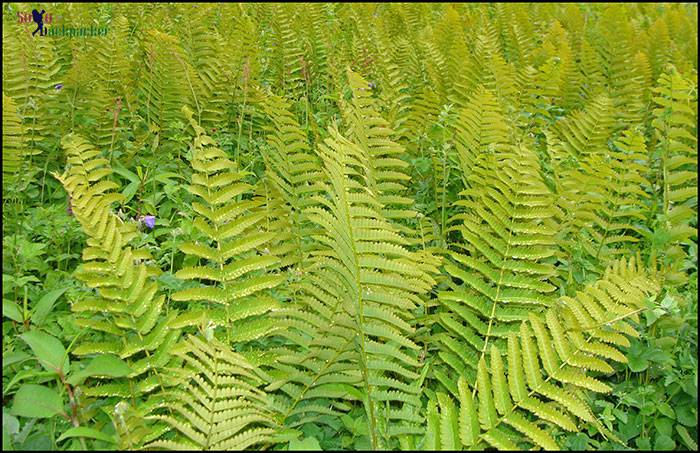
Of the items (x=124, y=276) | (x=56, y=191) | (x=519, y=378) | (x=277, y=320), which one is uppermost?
(x=56, y=191)

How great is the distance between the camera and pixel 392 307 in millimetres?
2045

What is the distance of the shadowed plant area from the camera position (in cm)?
170

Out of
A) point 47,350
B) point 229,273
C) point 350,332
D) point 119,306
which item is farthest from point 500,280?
point 47,350

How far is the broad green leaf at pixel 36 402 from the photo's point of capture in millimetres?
1527

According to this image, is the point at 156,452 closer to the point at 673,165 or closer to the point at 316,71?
the point at 673,165

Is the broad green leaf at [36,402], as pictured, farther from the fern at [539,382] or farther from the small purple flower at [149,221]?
the fern at [539,382]

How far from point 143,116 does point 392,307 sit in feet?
5.34

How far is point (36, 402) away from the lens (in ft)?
5.08

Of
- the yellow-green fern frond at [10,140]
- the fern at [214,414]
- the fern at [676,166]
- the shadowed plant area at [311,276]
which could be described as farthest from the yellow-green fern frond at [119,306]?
the fern at [676,166]

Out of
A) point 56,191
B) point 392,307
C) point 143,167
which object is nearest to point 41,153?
point 56,191

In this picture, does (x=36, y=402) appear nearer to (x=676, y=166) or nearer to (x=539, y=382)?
(x=539, y=382)

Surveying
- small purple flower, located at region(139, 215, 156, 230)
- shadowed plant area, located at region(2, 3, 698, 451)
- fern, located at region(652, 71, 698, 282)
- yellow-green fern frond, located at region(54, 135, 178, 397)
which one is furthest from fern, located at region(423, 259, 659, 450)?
small purple flower, located at region(139, 215, 156, 230)

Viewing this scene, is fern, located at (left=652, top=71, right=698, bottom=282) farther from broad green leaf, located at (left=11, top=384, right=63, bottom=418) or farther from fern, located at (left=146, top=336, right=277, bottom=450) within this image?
broad green leaf, located at (left=11, top=384, right=63, bottom=418)

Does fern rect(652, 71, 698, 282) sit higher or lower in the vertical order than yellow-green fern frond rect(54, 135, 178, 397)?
higher
